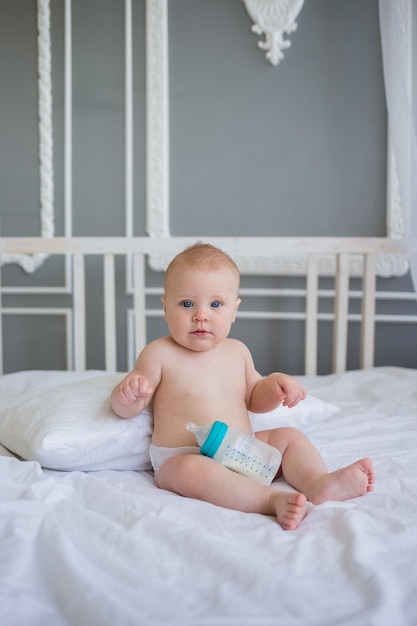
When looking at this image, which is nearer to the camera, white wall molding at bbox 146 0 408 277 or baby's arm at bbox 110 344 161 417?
baby's arm at bbox 110 344 161 417

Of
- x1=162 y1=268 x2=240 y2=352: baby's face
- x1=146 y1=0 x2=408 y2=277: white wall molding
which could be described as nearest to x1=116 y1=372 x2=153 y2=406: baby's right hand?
x1=162 y1=268 x2=240 y2=352: baby's face

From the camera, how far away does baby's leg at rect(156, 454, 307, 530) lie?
30.2 inches

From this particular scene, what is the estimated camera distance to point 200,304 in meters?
1.00

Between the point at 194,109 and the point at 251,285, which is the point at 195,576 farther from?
the point at 194,109

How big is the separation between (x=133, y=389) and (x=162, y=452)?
125 mm

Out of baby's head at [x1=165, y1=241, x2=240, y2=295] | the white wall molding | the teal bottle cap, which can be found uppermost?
the white wall molding

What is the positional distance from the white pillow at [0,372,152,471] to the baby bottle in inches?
5.0

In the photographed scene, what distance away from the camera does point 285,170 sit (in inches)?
83.5

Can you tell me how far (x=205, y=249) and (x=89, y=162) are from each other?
130 cm

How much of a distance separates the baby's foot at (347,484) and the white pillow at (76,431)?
0.32m

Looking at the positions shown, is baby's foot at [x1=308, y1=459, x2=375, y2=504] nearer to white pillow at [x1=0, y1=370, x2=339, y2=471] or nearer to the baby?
the baby

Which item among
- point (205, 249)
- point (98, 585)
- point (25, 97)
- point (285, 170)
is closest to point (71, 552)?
point (98, 585)

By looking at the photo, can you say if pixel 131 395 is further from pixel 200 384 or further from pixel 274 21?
pixel 274 21

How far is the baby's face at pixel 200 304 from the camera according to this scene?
996mm
